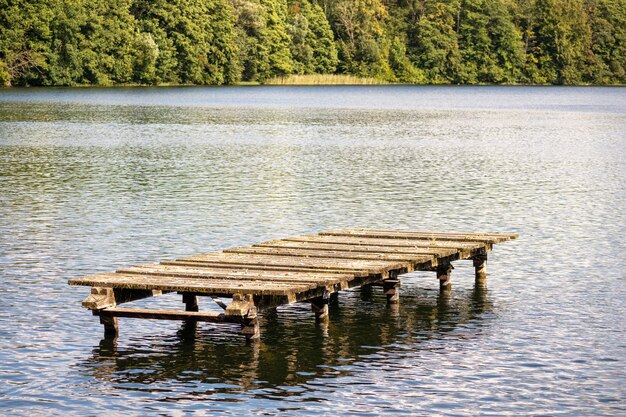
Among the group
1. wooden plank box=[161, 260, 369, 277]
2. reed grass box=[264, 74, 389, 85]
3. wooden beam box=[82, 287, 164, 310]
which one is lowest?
wooden beam box=[82, 287, 164, 310]

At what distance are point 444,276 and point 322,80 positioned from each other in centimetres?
16829

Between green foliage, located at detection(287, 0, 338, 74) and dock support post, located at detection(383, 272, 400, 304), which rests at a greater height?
green foliage, located at detection(287, 0, 338, 74)

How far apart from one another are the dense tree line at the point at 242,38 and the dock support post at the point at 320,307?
125 meters

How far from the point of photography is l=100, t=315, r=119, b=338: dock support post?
17.7 meters

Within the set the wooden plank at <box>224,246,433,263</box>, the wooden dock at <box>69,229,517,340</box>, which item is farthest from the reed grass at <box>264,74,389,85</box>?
the wooden plank at <box>224,246,433,263</box>

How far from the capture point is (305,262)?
19.8 meters

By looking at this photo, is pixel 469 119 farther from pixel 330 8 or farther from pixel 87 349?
pixel 330 8

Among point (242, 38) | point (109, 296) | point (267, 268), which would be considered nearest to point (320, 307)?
point (267, 268)

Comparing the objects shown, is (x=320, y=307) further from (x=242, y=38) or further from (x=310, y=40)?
(x=310, y=40)

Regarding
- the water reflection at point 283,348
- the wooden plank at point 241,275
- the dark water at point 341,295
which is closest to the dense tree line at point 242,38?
the dark water at point 341,295

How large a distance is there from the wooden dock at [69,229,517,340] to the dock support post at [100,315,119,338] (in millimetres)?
15

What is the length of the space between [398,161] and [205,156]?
874 centimetres

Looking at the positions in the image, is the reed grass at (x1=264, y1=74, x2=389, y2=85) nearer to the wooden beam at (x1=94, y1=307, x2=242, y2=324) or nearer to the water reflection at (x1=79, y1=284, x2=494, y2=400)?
the water reflection at (x1=79, y1=284, x2=494, y2=400)

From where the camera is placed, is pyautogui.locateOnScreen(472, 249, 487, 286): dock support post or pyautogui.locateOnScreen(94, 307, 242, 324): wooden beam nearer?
pyautogui.locateOnScreen(94, 307, 242, 324): wooden beam
